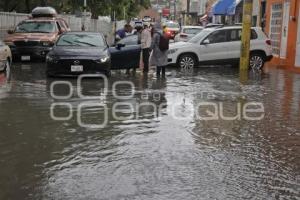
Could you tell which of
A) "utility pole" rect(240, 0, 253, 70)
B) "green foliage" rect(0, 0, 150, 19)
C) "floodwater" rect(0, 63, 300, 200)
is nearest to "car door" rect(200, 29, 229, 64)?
"utility pole" rect(240, 0, 253, 70)

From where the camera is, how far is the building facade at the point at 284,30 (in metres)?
21.2

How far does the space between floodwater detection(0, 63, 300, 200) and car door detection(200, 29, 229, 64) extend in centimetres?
627

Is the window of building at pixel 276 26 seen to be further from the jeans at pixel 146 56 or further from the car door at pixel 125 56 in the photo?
the car door at pixel 125 56

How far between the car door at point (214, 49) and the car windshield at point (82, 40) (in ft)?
17.0

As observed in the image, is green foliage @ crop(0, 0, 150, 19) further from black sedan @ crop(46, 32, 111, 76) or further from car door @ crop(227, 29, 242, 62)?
black sedan @ crop(46, 32, 111, 76)

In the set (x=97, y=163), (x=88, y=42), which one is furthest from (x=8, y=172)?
(x=88, y=42)

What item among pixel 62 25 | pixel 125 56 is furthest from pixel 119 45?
pixel 62 25

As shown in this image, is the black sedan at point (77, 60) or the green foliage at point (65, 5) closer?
the black sedan at point (77, 60)

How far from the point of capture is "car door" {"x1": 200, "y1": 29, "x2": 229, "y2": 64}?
20.7 meters

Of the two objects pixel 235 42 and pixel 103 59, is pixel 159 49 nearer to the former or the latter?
pixel 103 59

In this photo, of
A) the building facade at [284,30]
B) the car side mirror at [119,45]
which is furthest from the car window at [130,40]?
the building facade at [284,30]

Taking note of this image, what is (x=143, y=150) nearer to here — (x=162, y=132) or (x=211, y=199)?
(x=162, y=132)

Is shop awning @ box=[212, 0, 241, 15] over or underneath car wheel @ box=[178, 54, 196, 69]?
over

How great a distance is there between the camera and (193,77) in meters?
17.8
